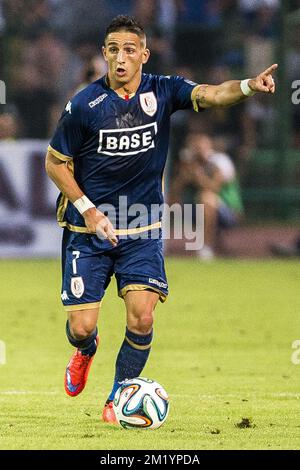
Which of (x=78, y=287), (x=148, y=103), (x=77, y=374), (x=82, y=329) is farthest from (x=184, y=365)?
(x=148, y=103)

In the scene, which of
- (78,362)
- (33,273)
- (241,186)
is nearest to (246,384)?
(78,362)

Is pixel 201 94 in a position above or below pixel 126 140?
above

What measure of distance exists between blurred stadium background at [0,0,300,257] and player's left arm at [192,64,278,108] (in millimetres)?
11567

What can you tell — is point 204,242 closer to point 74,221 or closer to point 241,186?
point 241,186

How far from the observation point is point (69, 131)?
711 cm

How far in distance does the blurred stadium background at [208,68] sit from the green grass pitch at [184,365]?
313 cm

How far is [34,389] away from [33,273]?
809 cm

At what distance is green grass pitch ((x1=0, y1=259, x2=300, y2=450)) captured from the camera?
647cm

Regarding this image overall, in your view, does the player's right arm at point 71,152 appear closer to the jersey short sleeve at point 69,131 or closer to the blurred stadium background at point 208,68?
the jersey short sleeve at point 69,131

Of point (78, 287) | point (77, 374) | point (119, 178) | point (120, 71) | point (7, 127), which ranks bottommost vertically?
point (77, 374)

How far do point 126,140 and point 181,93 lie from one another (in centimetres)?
44

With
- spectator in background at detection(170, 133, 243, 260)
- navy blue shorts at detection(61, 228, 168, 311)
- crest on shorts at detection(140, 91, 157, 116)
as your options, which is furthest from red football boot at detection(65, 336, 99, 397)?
spectator in background at detection(170, 133, 243, 260)

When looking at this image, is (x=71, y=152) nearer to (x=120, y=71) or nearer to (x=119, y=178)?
(x=119, y=178)

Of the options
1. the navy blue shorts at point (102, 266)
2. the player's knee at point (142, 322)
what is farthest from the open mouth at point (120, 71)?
the player's knee at point (142, 322)
